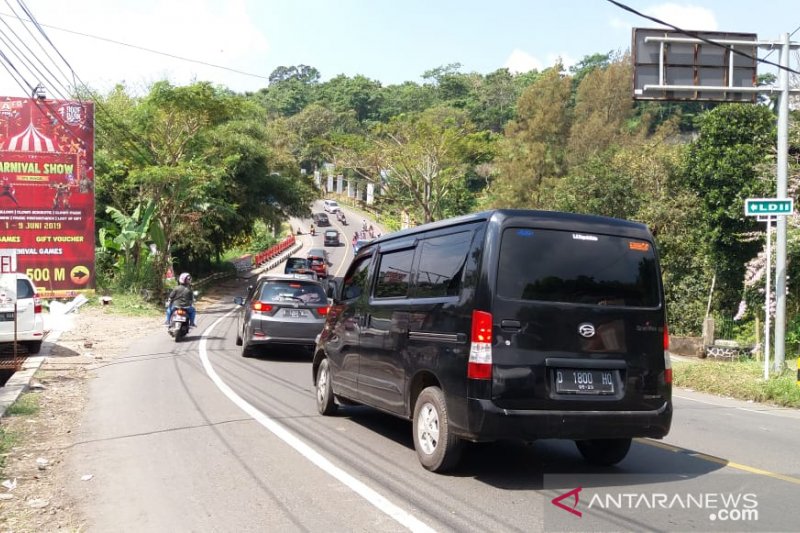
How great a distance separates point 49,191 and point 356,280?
21255mm

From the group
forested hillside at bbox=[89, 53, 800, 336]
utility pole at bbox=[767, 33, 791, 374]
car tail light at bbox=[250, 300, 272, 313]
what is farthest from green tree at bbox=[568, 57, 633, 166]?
car tail light at bbox=[250, 300, 272, 313]

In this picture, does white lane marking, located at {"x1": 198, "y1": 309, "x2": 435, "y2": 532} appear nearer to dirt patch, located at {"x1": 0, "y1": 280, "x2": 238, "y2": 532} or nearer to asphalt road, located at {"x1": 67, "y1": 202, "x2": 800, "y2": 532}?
asphalt road, located at {"x1": 67, "y1": 202, "x2": 800, "y2": 532}

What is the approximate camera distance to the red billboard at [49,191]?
86.0 ft

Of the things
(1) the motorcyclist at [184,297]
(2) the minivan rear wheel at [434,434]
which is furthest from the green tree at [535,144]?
(2) the minivan rear wheel at [434,434]

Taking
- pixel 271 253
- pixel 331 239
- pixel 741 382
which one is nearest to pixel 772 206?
pixel 741 382

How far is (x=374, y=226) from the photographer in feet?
299

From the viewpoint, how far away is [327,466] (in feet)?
23.3

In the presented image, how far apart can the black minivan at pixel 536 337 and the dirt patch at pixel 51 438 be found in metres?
3.10

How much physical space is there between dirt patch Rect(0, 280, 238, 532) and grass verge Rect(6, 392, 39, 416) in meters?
0.07

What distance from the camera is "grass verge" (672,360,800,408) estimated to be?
40.4ft

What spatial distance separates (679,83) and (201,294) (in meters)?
29.3

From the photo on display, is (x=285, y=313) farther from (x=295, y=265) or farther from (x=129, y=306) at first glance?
(x=295, y=265)

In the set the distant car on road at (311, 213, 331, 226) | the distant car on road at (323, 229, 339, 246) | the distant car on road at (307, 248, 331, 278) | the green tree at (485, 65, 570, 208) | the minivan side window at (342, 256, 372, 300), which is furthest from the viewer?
the distant car on road at (311, 213, 331, 226)

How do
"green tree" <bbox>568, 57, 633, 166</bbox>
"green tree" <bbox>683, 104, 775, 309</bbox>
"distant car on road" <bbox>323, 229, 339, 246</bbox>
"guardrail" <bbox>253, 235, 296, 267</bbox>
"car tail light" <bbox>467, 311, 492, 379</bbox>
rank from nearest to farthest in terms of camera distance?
"car tail light" <bbox>467, 311, 492, 379</bbox>, "green tree" <bbox>683, 104, 775, 309</bbox>, "green tree" <bbox>568, 57, 633, 166</bbox>, "guardrail" <bbox>253, 235, 296, 267</bbox>, "distant car on road" <bbox>323, 229, 339, 246</bbox>
